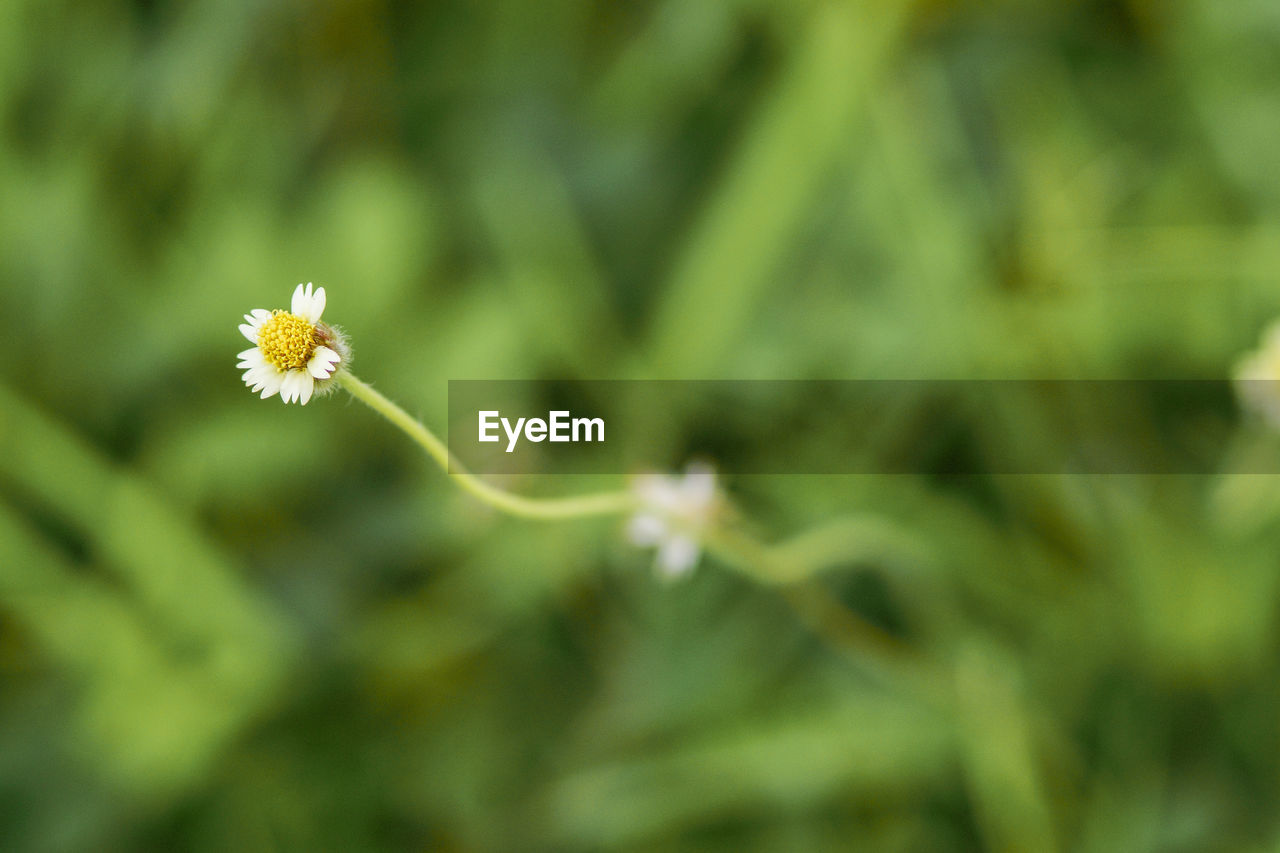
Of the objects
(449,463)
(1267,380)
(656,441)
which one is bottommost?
(449,463)

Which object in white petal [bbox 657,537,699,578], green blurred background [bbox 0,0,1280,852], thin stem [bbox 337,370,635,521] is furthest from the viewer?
green blurred background [bbox 0,0,1280,852]

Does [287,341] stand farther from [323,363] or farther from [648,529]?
[648,529]

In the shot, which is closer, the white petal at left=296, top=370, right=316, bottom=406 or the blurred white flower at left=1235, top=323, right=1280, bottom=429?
the white petal at left=296, top=370, right=316, bottom=406

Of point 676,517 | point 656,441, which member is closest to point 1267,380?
point 676,517

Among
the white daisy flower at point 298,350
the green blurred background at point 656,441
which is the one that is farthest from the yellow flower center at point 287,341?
the green blurred background at point 656,441

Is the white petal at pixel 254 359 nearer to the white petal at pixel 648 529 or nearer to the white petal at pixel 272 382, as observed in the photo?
the white petal at pixel 272 382

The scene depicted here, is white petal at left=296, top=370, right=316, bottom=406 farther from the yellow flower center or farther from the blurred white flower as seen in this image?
the blurred white flower

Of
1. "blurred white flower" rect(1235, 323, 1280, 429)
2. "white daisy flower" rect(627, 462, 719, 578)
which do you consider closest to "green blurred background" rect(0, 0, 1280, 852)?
"blurred white flower" rect(1235, 323, 1280, 429)
